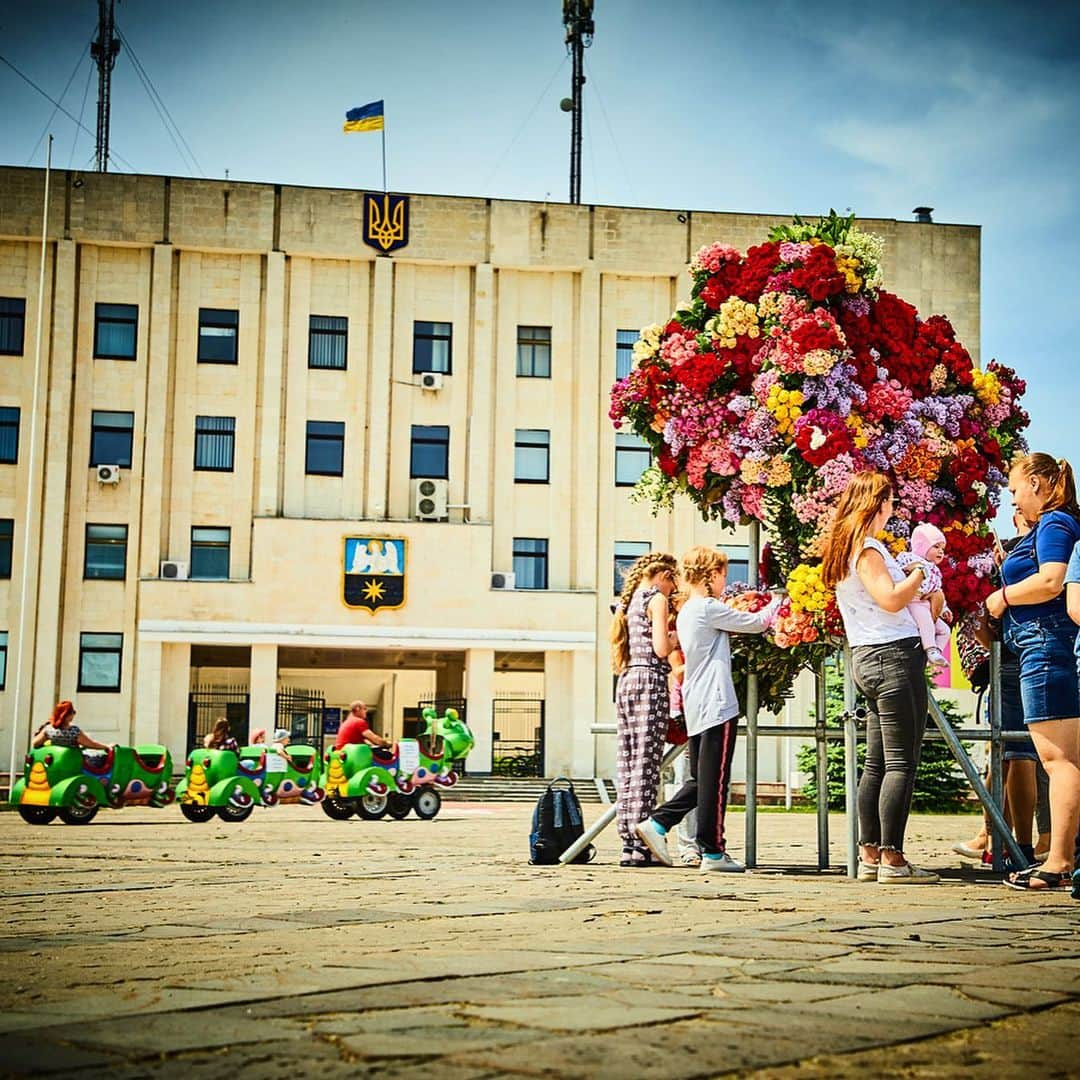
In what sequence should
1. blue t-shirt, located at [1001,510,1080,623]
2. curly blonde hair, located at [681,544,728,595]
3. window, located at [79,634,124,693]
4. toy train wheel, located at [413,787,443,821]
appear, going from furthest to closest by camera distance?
window, located at [79,634,124,693], toy train wheel, located at [413,787,443,821], curly blonde hair, located at [681,544,728,595], blue t-shirt, located at [1001,510,1080,623]

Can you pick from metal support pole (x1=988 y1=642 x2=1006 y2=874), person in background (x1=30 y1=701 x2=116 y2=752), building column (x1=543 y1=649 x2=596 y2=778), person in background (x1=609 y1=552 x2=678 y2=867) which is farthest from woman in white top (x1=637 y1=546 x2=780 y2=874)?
building column (x1=543 y1=649 x2=596 y2=778)

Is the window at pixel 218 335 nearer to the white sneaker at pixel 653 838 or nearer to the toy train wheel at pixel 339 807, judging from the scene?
the toy train wheel at pixel 339 807

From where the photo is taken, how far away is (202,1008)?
381cm

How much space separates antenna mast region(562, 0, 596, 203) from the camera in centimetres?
4534

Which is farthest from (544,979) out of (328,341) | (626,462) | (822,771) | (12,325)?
(12,325)

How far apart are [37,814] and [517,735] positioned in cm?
2278

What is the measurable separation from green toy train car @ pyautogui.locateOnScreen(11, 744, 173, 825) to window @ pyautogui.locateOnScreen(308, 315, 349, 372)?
2123cm

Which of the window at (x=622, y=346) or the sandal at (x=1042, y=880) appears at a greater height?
the window at (x=622, y=346)

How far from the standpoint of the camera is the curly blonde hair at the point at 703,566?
9492 mm

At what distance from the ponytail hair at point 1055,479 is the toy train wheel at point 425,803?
15732 mm

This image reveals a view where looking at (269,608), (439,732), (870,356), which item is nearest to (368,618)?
(269,608)

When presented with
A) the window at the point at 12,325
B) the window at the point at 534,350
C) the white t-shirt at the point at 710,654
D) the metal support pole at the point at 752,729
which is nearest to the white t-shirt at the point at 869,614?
the white t-shirt at the point at 710,654

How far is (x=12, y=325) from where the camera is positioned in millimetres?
40938

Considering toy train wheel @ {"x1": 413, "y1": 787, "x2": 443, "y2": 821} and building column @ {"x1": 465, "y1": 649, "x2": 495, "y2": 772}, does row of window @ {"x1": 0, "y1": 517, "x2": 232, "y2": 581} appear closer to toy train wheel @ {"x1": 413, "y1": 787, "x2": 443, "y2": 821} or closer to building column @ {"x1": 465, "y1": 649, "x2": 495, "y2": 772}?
building column @ {"x1": 465, "y1": 649, "x2": 495, "y2": 772}
